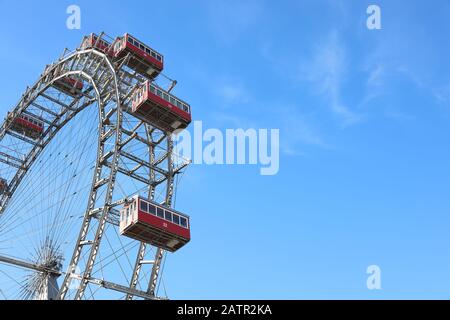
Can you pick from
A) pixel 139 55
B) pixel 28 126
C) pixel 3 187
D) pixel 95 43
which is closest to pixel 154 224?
pixel 139 55

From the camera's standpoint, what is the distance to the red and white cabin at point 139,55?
1957 inches

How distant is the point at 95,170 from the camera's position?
42281 millimetres

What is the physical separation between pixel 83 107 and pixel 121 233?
22.0m

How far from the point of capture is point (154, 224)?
37188 mm

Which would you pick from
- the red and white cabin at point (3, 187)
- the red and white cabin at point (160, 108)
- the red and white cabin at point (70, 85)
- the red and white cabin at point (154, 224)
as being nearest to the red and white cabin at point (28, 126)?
the red and white cabin at point (3, 187)

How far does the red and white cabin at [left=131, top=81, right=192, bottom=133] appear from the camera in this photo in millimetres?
43812

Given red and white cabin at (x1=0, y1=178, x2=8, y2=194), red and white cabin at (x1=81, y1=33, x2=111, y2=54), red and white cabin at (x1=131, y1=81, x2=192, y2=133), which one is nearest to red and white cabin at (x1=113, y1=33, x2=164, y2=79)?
red and white cabin at (x1=81, y1=33, x2=111, y2=54)

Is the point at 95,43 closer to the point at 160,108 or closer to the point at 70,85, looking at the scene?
the point at 70,85

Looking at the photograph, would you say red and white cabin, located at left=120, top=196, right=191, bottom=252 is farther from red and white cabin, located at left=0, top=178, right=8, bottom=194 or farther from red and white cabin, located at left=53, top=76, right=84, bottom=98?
red and white cabin, located at left=0, top=178, right=8, bottom=194

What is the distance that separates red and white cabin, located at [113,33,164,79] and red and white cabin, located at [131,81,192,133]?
6.46 meters

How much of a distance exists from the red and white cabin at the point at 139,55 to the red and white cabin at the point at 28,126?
53.7 ft

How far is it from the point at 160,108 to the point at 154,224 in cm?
1088
